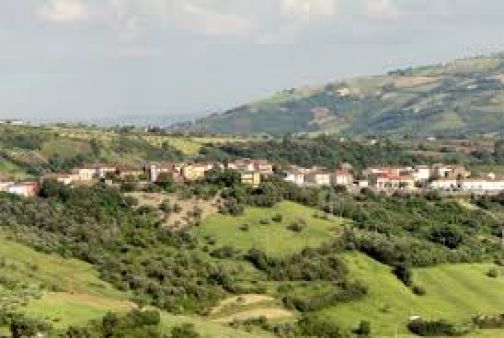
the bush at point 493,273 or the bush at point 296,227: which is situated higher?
the bush at point 296,227

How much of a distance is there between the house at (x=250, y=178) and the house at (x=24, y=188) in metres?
30.3

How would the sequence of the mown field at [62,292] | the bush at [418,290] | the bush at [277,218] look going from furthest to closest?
1. the bush at [277,218]
2. the bush at [418,290]
3. the mown field at [62,292]

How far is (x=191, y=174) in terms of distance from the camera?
176000 mm

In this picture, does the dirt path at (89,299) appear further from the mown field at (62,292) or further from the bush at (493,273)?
the bush at (493,273)

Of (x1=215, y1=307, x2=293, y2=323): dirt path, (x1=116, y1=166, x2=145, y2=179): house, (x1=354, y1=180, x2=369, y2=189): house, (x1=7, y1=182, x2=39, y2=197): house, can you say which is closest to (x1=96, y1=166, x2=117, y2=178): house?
(x1=116, y1=166, x2=145, y2=179): house

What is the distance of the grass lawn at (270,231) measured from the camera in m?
122

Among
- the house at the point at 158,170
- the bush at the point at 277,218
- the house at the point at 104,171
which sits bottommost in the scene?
the bush at the point at 277,218

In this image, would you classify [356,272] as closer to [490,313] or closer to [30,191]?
[490,313]

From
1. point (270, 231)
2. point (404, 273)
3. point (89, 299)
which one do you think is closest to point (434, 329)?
point (404, 273)

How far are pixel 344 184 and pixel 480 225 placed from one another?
4825cm

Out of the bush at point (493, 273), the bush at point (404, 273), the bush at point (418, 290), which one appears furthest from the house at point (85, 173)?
the bush at point (493, 273)

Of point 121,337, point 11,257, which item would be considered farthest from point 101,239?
point 121,337

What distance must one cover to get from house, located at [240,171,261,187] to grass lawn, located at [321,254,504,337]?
37183 millimetres

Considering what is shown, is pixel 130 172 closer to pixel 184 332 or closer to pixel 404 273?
pixel 404 273
